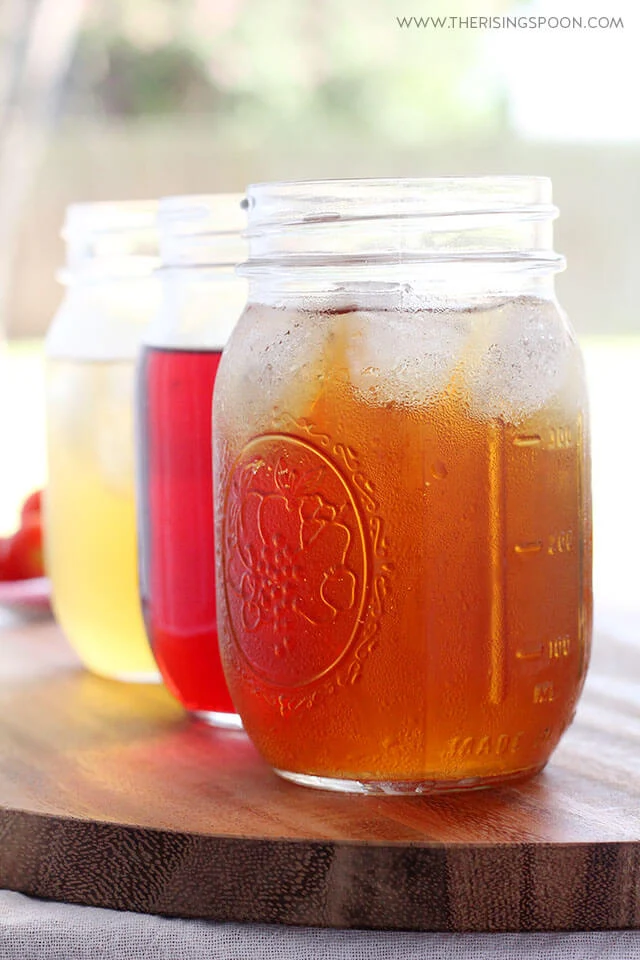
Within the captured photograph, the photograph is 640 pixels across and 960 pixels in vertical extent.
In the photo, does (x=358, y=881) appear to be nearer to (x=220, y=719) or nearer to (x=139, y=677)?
(x=220, y=719)

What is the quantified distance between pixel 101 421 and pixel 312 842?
0.49 metres

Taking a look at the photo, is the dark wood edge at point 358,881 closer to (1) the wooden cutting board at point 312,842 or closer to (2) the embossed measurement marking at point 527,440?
(1) the wooden cutting board at point 312,842

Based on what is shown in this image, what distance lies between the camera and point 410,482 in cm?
86

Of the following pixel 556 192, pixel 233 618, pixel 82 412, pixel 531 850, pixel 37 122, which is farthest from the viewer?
pixel 556 192

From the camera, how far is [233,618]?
3.07ft

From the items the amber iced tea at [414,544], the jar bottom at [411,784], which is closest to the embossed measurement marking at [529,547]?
the amber iced tea at [414,544]

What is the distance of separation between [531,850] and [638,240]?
7358 mm

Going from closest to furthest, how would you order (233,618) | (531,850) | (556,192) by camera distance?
1. (531,850)
2. (233,618)
3. (556,192)

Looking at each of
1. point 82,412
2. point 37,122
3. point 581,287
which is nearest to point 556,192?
point 581,287

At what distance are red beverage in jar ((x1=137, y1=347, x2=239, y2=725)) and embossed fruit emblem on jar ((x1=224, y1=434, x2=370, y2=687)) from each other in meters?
0.13

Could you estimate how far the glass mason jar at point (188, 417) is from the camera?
3.44 feet

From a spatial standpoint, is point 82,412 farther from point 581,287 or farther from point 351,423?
point 581,287

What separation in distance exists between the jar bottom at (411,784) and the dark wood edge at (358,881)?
3.3 inches

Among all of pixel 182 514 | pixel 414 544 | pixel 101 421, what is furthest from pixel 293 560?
pixel 101 421
